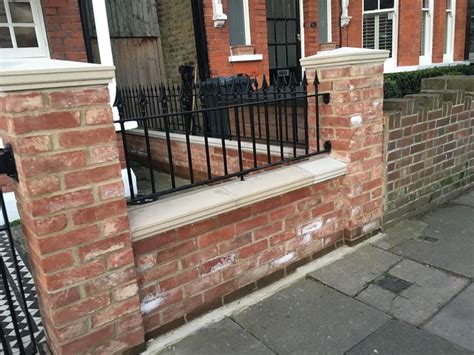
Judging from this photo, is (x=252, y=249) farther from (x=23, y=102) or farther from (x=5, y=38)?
(x=5, y=38)

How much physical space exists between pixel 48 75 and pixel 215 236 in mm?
1296

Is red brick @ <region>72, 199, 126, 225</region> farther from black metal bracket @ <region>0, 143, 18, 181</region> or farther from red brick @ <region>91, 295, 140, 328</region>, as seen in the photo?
red brick @ <region>91, 295, 140, 328</region>

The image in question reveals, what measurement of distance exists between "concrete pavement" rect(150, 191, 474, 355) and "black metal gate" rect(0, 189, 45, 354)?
0.76 meters

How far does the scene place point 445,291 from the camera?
259 cm

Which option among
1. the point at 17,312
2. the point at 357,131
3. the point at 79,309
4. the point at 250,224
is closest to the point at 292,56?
the point at 357,131

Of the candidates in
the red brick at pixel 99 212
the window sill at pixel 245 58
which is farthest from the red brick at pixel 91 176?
the window sill at pixel 245 58

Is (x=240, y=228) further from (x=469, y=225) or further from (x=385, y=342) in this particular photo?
(x=469, y=225)

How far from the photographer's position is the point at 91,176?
193cm

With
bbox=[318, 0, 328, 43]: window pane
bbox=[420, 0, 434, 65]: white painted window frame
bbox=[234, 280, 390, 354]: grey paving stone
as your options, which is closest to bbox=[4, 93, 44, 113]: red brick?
bbox=[234, 280, 390, 354]: grey paving stone

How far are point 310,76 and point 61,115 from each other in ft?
6.76

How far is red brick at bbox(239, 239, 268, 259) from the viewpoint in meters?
2.66

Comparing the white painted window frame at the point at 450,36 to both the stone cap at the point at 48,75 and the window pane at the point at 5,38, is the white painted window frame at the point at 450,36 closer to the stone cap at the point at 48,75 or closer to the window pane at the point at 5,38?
the window pane at the point at 5,38

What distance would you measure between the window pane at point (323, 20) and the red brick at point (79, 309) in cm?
874

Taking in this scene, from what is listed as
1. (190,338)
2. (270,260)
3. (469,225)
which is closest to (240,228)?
(270,260)
